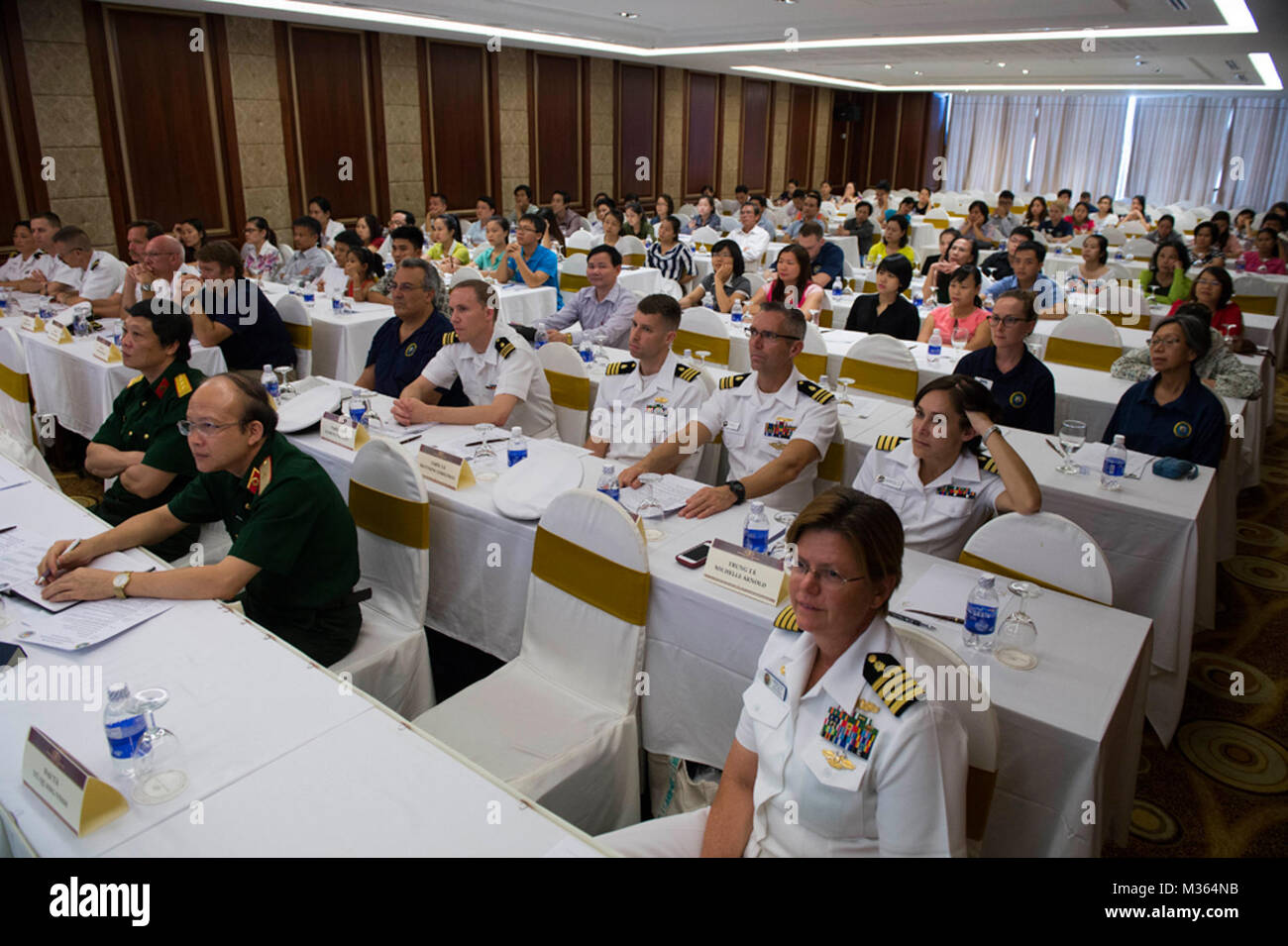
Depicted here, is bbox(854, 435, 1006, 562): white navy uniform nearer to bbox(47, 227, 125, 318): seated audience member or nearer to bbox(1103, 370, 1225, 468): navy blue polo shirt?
bbox(1103, 370, 1225, 468): navy blue polo shirt

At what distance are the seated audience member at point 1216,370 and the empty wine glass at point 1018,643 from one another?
2778 millimetres

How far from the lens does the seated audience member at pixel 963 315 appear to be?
5267 millimetres

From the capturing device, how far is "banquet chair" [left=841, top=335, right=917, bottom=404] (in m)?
4.76

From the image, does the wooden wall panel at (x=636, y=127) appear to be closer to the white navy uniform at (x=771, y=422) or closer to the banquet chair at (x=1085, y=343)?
the banquet chair at (x=1085, y=343)

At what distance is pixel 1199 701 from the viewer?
335cm

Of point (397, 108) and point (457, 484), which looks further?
point (397, 108)

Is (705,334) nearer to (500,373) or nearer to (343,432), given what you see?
(500,373)

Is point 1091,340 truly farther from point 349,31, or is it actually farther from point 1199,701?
point 349,31

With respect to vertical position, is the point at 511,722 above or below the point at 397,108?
below

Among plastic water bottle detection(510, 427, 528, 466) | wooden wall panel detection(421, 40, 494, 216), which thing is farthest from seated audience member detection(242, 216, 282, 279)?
plastic water bottle detection(510, 427, 528, 466)

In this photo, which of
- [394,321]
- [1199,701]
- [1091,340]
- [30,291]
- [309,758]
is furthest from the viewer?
[30,291]

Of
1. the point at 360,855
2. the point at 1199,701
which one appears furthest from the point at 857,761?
the point at 1199,701

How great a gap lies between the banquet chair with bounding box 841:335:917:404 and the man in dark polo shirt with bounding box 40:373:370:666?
10.8 feet
